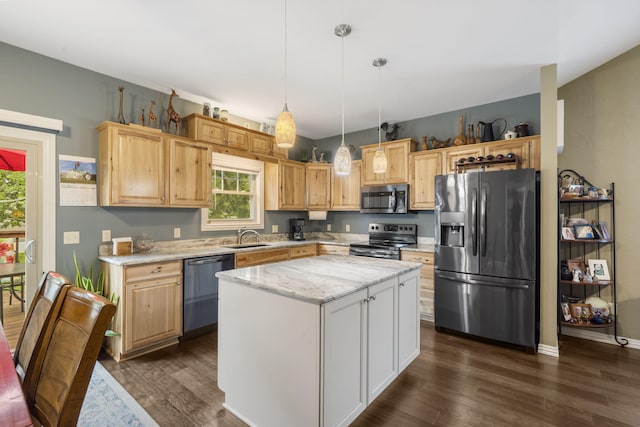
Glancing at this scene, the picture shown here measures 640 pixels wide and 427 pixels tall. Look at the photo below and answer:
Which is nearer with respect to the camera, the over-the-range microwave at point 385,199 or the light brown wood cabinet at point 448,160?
the light brown wood cabinet at point 448,160

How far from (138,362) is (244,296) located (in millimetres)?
1608

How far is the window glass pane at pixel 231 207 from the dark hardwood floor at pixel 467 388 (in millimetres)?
1767

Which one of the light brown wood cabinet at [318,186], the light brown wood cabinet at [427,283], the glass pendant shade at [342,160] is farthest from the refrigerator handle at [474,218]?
the light brown wood cabinet at [318,186]

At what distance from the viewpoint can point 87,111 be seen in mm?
3000

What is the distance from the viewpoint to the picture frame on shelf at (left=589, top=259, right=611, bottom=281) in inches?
126

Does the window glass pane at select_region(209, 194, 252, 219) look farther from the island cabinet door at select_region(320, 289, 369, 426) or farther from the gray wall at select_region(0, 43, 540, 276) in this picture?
the island cabinet door at select_region(320, 289, 369, 426)

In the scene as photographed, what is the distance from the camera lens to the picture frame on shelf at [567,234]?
328 cm

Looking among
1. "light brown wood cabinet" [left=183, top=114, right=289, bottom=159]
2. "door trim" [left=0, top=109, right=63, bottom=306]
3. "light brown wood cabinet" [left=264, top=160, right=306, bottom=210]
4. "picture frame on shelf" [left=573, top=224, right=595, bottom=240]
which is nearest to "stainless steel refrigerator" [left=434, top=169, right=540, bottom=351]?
"picture frame on shelf" [left=573, top=224, right=595, bottom=240]

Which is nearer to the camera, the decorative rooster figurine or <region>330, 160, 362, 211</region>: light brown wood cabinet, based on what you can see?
the decorative rooster figurine

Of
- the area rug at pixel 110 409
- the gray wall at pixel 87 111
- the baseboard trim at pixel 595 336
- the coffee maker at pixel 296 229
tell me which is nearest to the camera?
the area rug at pixel 110 409

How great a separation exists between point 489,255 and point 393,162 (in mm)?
1861

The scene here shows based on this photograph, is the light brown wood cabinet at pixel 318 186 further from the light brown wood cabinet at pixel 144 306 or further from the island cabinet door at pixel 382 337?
the island cabinet door at pixel 382 337

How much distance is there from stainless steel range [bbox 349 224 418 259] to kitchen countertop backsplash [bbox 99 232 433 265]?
0.51ft

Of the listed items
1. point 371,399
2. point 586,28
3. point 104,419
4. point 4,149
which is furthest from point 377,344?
point 4,149
